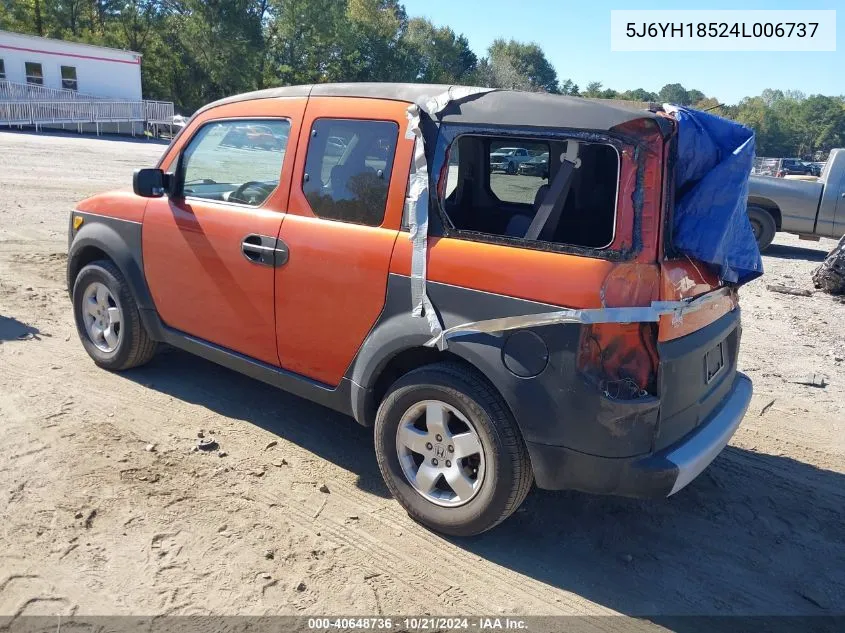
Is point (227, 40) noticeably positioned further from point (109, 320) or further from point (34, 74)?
point (109, 320)

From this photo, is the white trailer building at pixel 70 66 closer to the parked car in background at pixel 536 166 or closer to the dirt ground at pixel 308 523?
the dirt ground at pixel 308 523

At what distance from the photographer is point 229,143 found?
4.26 metres

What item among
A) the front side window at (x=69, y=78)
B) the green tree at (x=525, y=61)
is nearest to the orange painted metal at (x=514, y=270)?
the front side window at (x=69, y=78)

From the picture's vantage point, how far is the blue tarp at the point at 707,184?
2.86 meters

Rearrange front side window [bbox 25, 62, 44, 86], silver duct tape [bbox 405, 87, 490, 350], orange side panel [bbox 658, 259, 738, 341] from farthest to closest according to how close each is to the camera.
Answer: front side window [bbox 25, 62, 44, 86] → silver duct tape [bbox 405, 87, 490, 350] → orange side panel [bbox 658, 259, 738, 341]

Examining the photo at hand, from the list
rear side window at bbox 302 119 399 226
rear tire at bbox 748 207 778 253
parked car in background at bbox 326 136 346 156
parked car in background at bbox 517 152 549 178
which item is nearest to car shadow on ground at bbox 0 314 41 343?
rear side window at bbox 302 119 399 226

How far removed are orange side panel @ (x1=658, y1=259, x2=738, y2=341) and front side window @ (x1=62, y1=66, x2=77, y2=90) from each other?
37154mm

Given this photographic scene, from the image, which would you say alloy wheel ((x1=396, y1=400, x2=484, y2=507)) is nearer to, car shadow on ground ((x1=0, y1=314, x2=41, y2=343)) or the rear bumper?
the rear bumper

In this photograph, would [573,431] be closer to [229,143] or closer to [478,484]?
[478,484]

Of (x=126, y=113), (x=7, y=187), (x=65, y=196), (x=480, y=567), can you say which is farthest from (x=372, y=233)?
(x=126, y=113)

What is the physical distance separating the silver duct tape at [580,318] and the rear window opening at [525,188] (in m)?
0.31

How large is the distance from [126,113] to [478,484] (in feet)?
116

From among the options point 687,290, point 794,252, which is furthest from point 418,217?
point 794,252

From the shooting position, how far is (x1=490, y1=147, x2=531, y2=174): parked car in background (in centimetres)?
355
